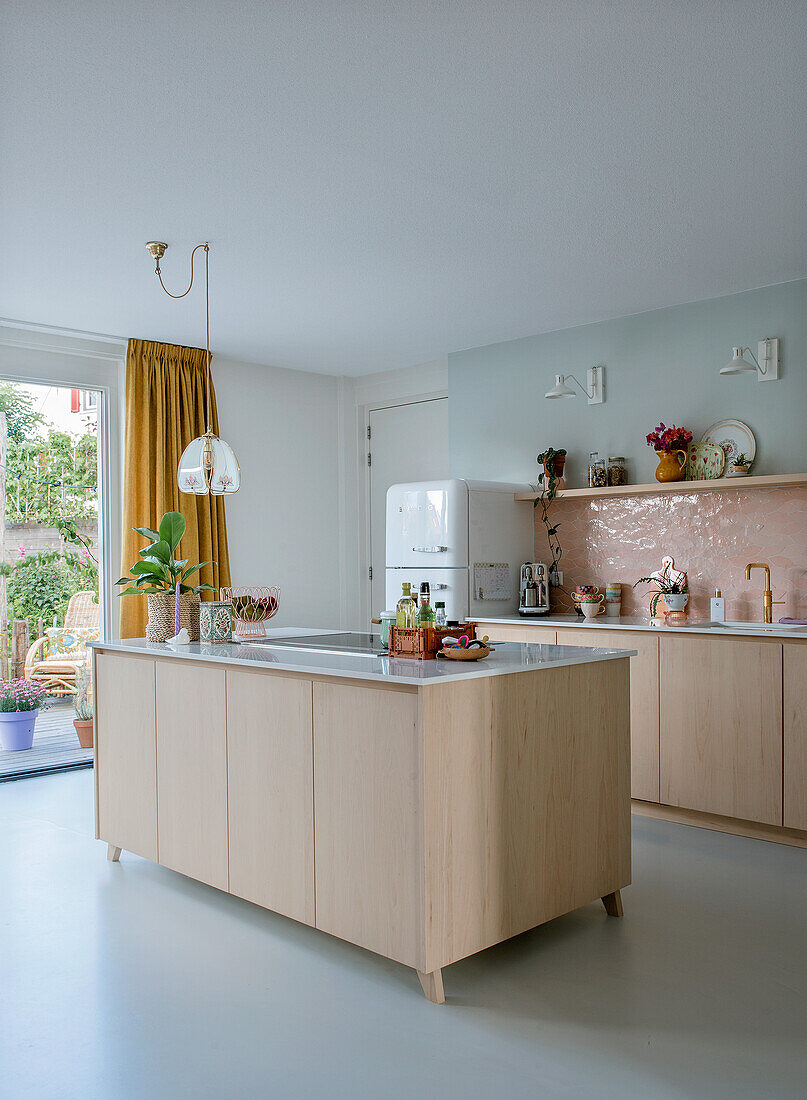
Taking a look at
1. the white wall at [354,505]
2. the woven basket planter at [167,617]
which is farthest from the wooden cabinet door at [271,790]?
the white wall at [354,505]

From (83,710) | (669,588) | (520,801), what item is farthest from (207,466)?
(83,710)

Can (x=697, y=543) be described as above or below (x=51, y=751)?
above

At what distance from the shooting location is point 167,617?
372cm

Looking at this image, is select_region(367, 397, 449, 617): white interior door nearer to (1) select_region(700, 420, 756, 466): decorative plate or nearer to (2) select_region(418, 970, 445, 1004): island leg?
(1) select_region(700, 420, 756, 466): decorative plate

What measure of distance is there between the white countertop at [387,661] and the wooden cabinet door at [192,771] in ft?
0.28

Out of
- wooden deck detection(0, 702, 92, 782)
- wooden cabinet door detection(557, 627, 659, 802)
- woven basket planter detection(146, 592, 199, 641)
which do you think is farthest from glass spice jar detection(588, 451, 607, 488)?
wooden deck detection(0, 702, 92, 782)

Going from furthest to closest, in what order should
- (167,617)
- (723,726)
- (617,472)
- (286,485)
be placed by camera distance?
(286,485) → (617,472) → (723,726) → (167,617)

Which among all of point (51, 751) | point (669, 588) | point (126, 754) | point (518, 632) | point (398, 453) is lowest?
point (51, 751)

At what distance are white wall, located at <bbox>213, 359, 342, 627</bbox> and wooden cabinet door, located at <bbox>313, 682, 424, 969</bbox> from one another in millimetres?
3548

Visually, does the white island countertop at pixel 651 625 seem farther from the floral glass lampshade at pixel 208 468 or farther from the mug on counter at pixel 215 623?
the floral glass lampshade at pixel 208 468

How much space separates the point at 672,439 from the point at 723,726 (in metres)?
→ 1.55

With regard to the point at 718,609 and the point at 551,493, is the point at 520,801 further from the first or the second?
the point at 551,493

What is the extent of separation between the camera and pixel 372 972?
2662 millimetres

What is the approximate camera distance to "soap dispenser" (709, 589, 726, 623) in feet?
15.1
